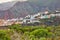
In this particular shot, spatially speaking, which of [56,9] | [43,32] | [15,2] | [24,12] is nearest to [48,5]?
[56,9]

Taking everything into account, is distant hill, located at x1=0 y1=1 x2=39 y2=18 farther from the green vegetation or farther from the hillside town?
the green vegetation

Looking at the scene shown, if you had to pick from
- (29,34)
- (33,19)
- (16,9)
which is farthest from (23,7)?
(29,34)

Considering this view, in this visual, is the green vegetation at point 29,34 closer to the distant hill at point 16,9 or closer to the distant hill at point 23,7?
the distant hill at point 16,9

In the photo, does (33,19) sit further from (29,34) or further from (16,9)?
(29,34)

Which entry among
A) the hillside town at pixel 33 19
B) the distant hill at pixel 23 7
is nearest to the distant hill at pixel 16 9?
the distant hill at pixel 23 7

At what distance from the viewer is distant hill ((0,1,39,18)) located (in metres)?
14.3

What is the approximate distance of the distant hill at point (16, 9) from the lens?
14261 mm

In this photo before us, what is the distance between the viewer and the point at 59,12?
45.5 ft

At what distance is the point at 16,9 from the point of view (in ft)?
48.8

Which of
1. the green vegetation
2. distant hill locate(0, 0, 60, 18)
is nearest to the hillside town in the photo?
distant hill locate(0, 0, 60, 18)

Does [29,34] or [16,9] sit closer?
[29,34]

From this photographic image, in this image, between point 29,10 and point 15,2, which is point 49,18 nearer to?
point 29,10

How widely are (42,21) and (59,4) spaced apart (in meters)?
3.47

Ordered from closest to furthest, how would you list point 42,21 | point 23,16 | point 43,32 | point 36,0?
point 43,32 → point 42,21 → point 23,16 → point 36,0
